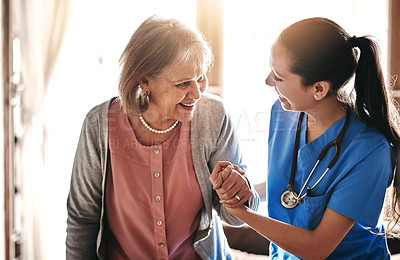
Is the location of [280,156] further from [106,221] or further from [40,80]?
[40,80]

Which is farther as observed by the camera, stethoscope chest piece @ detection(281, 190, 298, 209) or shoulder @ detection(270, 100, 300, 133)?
shoulder @ detection(270, 100, 300, 133)

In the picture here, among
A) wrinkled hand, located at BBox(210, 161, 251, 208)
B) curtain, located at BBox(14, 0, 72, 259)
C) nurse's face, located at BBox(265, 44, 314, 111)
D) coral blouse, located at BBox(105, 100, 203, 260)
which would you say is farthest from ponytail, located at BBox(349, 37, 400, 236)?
curtain, located at BBox(14, 0, 72, 259)

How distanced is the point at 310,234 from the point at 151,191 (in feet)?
1.77

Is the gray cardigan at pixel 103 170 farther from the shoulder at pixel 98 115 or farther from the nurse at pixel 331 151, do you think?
the nurse at pixel 331 151

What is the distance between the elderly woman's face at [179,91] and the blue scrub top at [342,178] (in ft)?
1.19

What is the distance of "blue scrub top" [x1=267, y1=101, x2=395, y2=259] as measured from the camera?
3.77ft

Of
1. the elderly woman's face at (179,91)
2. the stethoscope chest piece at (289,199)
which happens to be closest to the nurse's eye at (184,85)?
the elderly woman's face at (179,91)

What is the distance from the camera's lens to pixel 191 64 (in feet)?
4.18

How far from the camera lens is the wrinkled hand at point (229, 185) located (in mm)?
1190

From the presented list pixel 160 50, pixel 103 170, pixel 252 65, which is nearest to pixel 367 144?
pixel 160 50

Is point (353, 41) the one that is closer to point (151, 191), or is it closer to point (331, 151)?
point (331, 151)

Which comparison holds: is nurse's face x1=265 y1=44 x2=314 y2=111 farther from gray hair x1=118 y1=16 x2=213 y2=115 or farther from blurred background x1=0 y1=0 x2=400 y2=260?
blurred background x1=0 y1=0 x2=400 y2=260

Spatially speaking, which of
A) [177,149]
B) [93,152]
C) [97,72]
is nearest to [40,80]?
[97,72]

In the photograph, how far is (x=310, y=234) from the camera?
117 cm
